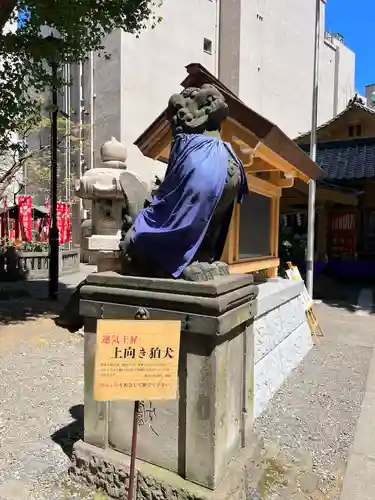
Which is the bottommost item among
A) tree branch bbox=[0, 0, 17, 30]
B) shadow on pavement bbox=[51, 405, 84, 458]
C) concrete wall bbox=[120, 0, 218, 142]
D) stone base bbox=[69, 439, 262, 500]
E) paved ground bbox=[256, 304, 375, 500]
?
paved ground bbox=[256, 304, 375, 500]

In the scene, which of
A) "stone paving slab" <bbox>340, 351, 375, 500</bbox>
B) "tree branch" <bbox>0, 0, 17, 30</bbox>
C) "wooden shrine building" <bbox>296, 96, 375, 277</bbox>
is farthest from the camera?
"wooden shrine building" <bbox>296, 96, 375, 277</bbox>

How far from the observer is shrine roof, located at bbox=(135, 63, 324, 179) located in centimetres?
520

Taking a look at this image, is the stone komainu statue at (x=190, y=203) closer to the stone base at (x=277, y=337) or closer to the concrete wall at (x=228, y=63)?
the stone base at (x=277, y=337)

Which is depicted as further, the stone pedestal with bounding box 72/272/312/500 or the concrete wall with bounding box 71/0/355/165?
the concrete wall with bounding box 71/0/355/165

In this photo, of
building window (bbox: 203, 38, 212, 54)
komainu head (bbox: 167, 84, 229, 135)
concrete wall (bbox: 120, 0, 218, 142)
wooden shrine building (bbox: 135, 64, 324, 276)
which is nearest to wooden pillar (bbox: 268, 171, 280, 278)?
wooden shrine building (bbox: 135, 64, 324, 276)

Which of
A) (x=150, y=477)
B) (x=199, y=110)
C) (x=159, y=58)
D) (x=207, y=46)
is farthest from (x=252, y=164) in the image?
(x=207, y=46)

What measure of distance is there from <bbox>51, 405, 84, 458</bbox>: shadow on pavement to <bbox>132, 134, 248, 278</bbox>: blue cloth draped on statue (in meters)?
2.02

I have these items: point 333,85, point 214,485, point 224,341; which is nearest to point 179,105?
point 224,341

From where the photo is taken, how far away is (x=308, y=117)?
102ft

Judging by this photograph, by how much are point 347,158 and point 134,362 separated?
549 inches

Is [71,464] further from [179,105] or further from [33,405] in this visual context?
[179,105]

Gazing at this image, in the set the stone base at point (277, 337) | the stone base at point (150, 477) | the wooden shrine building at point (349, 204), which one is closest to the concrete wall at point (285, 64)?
the wooden shrine building at point (349, 204)

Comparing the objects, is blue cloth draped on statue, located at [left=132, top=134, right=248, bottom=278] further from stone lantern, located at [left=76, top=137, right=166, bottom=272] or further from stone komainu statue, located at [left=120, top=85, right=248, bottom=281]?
stone lantern, located at [left=76, top=137, right=166, bottom=272]

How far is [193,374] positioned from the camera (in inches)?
111
